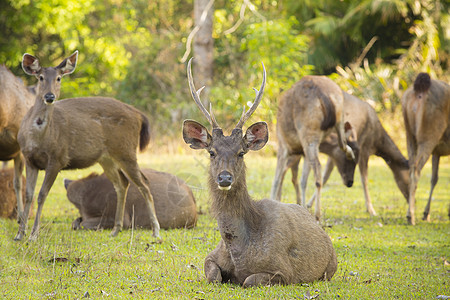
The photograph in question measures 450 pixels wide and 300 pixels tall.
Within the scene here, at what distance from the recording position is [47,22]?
966 inches

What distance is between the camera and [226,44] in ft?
77.9

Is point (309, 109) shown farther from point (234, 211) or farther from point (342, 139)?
point (234, 211)

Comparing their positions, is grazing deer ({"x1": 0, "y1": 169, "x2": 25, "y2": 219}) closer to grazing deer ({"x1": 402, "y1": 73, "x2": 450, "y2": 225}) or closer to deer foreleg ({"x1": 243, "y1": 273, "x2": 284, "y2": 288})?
deer foreleg ({"x1": 243, "y1": 273, "x2": 284, "y2": 288})

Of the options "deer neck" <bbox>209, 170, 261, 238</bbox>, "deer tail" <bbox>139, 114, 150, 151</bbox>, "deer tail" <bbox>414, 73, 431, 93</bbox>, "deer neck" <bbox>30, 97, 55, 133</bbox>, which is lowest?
"deer neck" <bbox>209, 170, 261, 238</bbox>

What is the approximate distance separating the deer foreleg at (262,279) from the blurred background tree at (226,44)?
13800mm

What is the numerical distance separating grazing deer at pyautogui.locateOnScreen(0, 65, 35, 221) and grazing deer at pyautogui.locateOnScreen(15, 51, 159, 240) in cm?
137

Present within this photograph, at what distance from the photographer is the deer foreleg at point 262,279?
17.9 ft

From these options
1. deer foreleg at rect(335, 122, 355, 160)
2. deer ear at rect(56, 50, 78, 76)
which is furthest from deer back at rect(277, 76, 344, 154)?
deer ear at rect(56, 50, 78, 76)

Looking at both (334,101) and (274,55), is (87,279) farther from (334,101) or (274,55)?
(274,55)

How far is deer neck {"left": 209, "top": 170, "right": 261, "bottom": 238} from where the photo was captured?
18.7ft

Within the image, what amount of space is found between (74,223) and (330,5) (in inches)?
777

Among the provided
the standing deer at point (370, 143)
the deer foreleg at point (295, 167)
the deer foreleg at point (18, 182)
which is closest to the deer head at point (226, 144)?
the deer foreleg at point (18, 182)

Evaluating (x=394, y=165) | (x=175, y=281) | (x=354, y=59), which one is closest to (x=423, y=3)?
(x=354, y=59)

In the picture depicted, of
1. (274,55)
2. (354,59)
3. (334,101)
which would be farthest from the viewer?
(354,59)
